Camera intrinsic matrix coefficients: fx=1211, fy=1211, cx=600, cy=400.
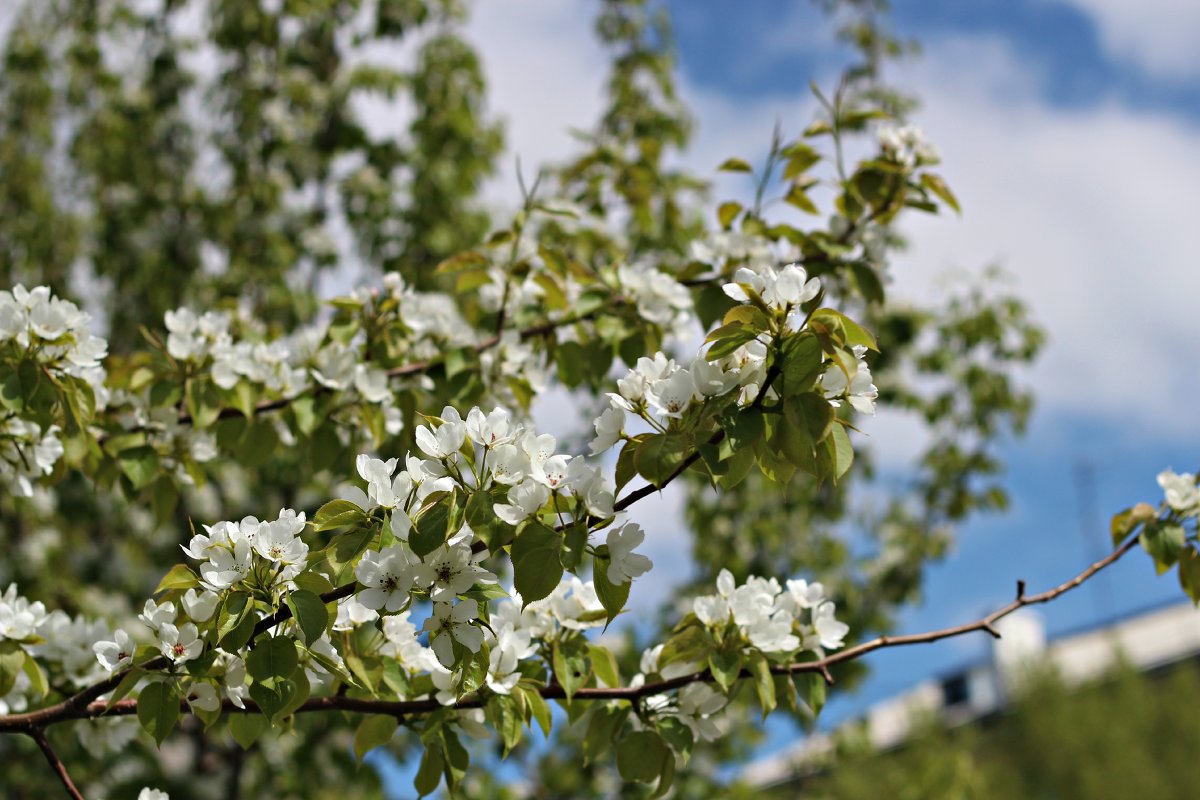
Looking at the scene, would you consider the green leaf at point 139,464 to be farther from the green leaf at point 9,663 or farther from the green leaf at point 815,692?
the green leaf at point 815,692

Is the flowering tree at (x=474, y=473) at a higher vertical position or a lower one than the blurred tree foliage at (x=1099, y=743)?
lower

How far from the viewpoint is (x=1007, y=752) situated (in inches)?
926

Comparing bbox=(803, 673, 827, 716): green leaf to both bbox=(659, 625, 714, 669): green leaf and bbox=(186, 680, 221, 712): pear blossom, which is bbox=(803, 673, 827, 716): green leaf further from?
bbox=(186, 680, 221, 712): pear blossom

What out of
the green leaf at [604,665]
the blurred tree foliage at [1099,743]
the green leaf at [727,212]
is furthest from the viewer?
the blurred tree foliage at [1099,743]

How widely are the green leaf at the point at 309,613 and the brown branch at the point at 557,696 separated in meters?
0.24

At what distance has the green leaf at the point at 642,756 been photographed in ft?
5.36

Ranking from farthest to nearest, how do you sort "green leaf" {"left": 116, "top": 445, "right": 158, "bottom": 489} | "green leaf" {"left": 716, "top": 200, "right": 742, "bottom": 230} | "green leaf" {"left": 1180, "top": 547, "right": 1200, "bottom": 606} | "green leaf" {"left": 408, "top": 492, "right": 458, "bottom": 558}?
"green leaf" {"left": 716, "top": 200, "right": 742, "bottom": 230}
"green leaf" {"left": 116, "top": 445, "right": 158, "bottom": 489}
"green leaf" {"left": 1180, "top": 547, "right": 1200, "bottom": 606}
"green leaf" {"left": 408, "top": 492, "right": 458, "bottom": 558}

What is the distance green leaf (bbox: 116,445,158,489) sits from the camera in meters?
2.12

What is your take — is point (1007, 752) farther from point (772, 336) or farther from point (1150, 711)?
point (772, 336)

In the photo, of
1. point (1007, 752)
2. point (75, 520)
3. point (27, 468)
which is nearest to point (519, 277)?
point (27, 468)

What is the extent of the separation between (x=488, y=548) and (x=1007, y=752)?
968 inches

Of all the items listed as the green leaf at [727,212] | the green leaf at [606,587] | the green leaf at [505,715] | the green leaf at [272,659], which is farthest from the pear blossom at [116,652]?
the green leaf at [727,212]

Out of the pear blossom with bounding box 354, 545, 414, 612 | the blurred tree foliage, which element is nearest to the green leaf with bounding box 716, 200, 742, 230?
the pear blossom with bounding box 354, 545, 414, 612

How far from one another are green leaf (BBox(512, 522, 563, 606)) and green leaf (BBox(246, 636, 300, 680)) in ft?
0.92
